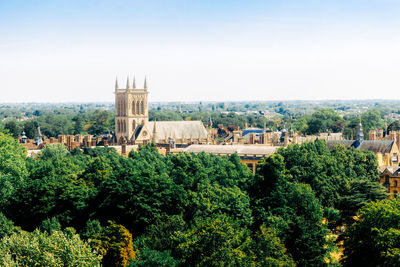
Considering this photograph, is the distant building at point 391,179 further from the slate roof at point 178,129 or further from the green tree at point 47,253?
the slate roof at point 178,129

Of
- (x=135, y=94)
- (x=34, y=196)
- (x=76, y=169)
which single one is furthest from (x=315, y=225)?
(x=135, y=94)

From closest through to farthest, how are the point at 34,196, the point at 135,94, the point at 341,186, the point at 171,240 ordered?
the point at 171,240
the point at 34,196
the point at 341,186
the point at 135,94

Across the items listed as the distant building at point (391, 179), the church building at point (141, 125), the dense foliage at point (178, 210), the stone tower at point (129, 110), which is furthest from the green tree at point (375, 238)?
the stone tower at point (129, 110)

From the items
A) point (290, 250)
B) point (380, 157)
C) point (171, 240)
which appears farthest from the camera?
point (380, 157)

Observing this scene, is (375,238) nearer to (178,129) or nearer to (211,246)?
(211,246)

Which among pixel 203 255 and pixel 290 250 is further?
pixel 290 250

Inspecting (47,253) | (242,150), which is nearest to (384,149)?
(242,150)

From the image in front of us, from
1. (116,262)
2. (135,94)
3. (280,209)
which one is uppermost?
(135,94)

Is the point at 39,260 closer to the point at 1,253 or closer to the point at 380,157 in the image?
the point at 1,253
